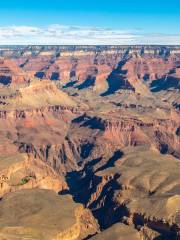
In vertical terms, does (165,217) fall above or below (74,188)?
above

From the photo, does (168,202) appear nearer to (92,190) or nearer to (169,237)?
(169,237)

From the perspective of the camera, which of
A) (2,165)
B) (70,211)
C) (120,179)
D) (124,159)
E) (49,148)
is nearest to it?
(70,211)

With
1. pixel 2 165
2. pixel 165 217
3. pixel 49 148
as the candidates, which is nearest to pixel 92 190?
pixel 2 165

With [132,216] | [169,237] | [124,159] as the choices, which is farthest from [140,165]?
[169,237]

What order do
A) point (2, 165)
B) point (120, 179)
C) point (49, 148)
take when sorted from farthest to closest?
point (49, 148) → point (2, 165) → point (120, 179)

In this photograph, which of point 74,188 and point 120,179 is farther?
point 74,188

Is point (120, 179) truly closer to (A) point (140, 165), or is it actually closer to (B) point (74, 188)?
(A) point (140, 165)
